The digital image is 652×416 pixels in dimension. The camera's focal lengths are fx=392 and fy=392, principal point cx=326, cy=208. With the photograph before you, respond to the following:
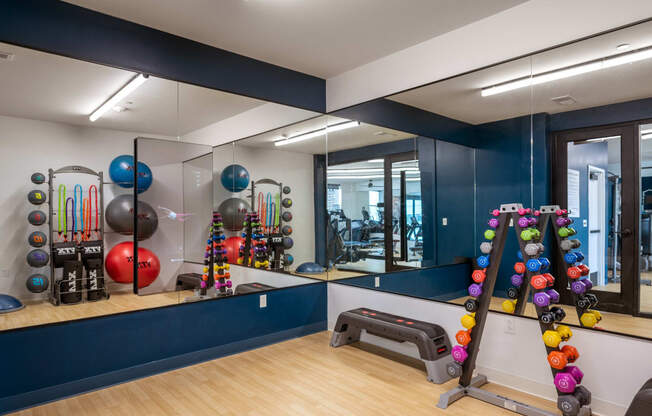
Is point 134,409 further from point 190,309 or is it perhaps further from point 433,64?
point 433,64

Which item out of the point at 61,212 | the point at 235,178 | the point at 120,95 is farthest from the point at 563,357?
the point at 120,95

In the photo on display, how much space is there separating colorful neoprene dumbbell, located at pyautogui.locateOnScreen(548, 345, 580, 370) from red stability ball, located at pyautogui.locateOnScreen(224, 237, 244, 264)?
2.81 meters

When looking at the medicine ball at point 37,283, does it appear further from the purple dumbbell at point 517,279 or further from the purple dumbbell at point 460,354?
the purple dumbbell at point 517,279

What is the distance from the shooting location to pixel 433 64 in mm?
3539

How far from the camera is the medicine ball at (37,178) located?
9.02ft

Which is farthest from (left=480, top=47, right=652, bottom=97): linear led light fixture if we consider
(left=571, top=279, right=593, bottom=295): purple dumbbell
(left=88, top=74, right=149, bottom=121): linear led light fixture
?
(left=88, top=74, right=149, bottom=121): linear led light fixture

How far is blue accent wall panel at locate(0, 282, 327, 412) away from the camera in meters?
2.67

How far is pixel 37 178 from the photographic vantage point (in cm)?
276

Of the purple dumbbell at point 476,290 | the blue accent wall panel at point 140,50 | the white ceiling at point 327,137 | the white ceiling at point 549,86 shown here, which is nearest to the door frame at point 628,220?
the white ceiling at point 549,86

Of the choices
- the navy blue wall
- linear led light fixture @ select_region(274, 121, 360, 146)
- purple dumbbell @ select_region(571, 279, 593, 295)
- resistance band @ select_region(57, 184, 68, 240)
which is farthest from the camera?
linear led light fixture @ select_region(274, 121, 360, 146)

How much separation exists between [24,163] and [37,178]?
12 centimetres

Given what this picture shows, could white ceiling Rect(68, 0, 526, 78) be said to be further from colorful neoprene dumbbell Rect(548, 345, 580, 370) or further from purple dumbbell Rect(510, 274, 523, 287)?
colorful neoprene dumbbell Rect(548, 345, 580, 370)

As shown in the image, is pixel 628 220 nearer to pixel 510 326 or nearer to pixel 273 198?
pixel 510 326

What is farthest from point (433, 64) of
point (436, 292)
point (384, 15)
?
point (436, 292)
